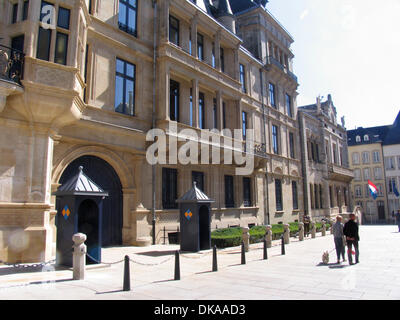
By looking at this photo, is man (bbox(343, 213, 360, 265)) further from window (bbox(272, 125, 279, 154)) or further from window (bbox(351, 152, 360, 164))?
window (bbox(351, 152, 360, 164))

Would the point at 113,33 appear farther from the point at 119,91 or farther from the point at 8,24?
the point at 8,24

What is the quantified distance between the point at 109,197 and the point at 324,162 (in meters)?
29.4

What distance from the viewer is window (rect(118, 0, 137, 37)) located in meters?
15.9

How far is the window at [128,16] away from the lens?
15867 mm

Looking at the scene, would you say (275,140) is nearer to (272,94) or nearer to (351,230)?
(272,94)

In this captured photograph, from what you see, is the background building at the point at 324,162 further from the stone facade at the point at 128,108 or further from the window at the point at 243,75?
the window at the point at 243,75

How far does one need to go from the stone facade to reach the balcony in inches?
2.5

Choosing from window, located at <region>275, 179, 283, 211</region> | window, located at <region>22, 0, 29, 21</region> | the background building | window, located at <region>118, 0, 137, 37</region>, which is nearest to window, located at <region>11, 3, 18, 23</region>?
window, located at <region>22, 0, 29, 21</region>

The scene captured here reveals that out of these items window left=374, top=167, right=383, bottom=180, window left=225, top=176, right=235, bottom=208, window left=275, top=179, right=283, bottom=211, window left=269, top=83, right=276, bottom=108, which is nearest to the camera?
window left=225, top=176, right=235, bottom=208

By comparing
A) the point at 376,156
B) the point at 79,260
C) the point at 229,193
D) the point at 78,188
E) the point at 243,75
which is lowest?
the point at 79,260

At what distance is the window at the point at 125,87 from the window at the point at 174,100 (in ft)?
8.42

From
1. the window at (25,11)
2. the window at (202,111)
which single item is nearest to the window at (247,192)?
the window at (202,111)

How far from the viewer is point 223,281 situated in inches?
322

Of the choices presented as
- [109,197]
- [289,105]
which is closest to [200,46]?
[109,197]
